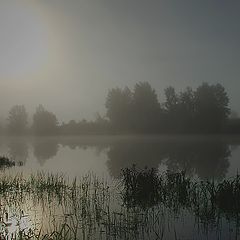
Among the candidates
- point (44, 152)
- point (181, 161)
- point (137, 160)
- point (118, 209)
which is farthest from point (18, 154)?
point (118, 209)

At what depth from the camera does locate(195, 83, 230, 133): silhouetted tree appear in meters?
101

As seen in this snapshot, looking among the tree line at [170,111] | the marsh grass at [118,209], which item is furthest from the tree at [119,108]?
the marsh grass at [118,209]

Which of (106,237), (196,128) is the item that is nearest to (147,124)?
(196,128)

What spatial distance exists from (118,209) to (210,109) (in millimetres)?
86125

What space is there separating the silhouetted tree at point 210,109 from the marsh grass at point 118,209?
80.3 m

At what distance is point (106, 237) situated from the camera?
13.8m

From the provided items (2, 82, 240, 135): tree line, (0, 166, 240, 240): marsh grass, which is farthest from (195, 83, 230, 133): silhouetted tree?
(0, 166, 240, 240): marsh grass

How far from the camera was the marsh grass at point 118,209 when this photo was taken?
568 inches

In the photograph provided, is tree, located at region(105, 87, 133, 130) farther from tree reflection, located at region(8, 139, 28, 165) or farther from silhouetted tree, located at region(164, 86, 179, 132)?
tree reflection, located at region(8, 139, 28, 165)

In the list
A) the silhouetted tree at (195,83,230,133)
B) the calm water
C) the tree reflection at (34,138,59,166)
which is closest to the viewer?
the calm water

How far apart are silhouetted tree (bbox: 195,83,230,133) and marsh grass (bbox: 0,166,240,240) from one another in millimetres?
80329

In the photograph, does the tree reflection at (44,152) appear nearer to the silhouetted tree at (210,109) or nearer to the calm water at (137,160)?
the calm water at (137,160)

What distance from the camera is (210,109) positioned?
100875 mm

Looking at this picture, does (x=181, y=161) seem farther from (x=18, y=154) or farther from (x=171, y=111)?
(x=171, y=111)
